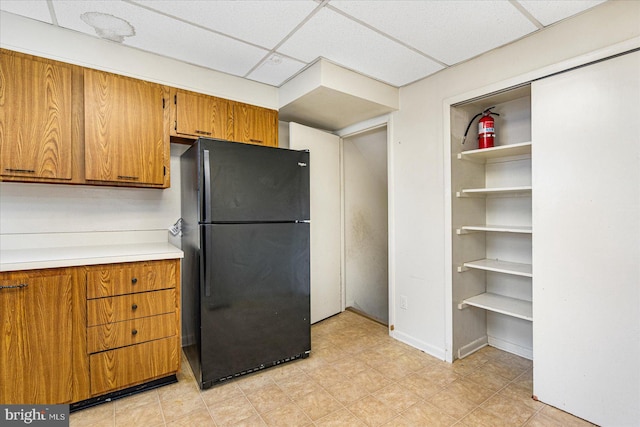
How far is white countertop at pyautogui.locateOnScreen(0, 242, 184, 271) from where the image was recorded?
1.63 m

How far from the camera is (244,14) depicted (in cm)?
175

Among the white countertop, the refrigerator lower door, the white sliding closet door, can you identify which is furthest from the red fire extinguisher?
the white countertop

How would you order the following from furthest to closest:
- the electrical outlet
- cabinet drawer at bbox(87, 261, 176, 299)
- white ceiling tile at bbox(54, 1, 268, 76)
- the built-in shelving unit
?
the electrical outlet, the built-in shelving unit, cabinet drawer at bbox(87, 261, 176, 299), white ceiling tile at bbox(54, 1, 268, 76)

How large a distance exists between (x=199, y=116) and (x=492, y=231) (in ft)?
8.47

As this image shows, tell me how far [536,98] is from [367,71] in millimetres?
1198

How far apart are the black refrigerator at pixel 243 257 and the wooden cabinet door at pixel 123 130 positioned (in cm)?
26

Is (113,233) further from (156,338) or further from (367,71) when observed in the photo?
(367,71)

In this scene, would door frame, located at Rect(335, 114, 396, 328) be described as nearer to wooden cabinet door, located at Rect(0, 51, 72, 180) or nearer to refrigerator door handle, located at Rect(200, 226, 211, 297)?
refrigerator door handle, located at Rect(200, 226, 211, 297)

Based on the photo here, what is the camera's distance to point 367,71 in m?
2.49

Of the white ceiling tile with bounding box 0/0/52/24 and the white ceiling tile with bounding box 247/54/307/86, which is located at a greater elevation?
the white ceiling tile with bounding box 0/0/52/24

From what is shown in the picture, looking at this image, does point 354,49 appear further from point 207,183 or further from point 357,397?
point 357,397

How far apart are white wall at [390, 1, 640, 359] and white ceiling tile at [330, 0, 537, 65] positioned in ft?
0.49

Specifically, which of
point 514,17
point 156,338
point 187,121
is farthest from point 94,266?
point 514,17

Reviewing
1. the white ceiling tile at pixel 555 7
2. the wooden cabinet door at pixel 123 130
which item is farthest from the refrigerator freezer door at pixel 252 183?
the white ceiling tile at pixel 555 7
